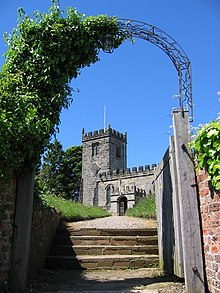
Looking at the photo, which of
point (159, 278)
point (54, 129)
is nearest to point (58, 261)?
point (159, 278)

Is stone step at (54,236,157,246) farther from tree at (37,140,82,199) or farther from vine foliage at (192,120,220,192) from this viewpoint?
tree at (37,140,82,199)

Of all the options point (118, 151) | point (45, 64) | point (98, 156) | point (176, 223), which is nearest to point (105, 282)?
point (176, 223)

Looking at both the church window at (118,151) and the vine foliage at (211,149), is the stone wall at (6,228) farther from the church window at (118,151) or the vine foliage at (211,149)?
the church window at (118,151)

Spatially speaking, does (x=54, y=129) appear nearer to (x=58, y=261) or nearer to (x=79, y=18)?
(x=79, y=18)

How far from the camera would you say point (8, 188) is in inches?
188

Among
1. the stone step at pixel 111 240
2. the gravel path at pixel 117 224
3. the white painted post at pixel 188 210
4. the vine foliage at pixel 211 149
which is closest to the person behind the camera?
the vine foliage at pixel 211 149

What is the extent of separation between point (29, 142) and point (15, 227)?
1.34 m

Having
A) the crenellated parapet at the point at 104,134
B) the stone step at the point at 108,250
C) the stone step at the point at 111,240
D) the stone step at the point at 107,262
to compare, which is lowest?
the stone step at the point at 107,262

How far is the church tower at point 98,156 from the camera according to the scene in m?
46.8

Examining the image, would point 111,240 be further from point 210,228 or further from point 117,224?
point 210,228

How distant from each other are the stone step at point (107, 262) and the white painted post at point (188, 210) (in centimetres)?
264

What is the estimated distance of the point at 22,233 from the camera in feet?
15.8

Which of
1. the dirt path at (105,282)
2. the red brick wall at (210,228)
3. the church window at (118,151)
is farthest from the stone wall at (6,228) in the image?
the church window at (118,151)

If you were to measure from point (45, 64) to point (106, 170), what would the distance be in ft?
137
